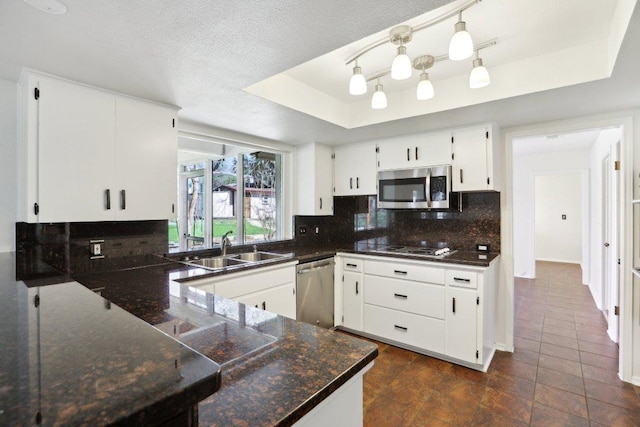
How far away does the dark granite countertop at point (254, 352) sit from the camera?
710 millimetres

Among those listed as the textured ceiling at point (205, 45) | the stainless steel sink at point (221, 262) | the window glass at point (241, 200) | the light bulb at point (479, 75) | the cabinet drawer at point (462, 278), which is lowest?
the cabinet drawer at point (462, 278)

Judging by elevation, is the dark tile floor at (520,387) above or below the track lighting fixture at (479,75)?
below

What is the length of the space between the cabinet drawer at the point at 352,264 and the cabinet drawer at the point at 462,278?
2.99 ft

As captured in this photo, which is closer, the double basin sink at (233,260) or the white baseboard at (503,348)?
the double basin sink at (233,260)

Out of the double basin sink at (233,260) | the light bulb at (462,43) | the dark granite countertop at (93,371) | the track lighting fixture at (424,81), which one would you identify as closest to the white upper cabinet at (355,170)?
the double basin sink at (233,260)

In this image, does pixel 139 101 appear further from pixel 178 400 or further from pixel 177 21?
pixel 178 400

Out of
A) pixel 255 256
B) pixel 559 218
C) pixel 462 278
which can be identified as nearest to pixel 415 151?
pixel 462 278

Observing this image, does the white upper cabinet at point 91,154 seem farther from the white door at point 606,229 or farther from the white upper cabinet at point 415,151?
the white door at point 606,229

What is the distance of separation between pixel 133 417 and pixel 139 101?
7.55 ft

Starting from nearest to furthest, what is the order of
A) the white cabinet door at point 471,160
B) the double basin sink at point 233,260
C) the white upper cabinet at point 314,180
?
the double basin sink at point 233,260
the white cabinet door at point 471,160
the white upper cabinet at point 314,180

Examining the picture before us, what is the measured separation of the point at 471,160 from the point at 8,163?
3.49 m

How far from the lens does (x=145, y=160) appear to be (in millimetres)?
2232

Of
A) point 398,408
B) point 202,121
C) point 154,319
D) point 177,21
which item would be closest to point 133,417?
point 154,319

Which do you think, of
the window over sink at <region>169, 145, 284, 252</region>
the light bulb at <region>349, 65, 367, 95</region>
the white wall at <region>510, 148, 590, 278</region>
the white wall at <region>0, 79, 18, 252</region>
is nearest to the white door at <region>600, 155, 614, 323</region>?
the white wall at <region>510, 148, 590, 278</region>
